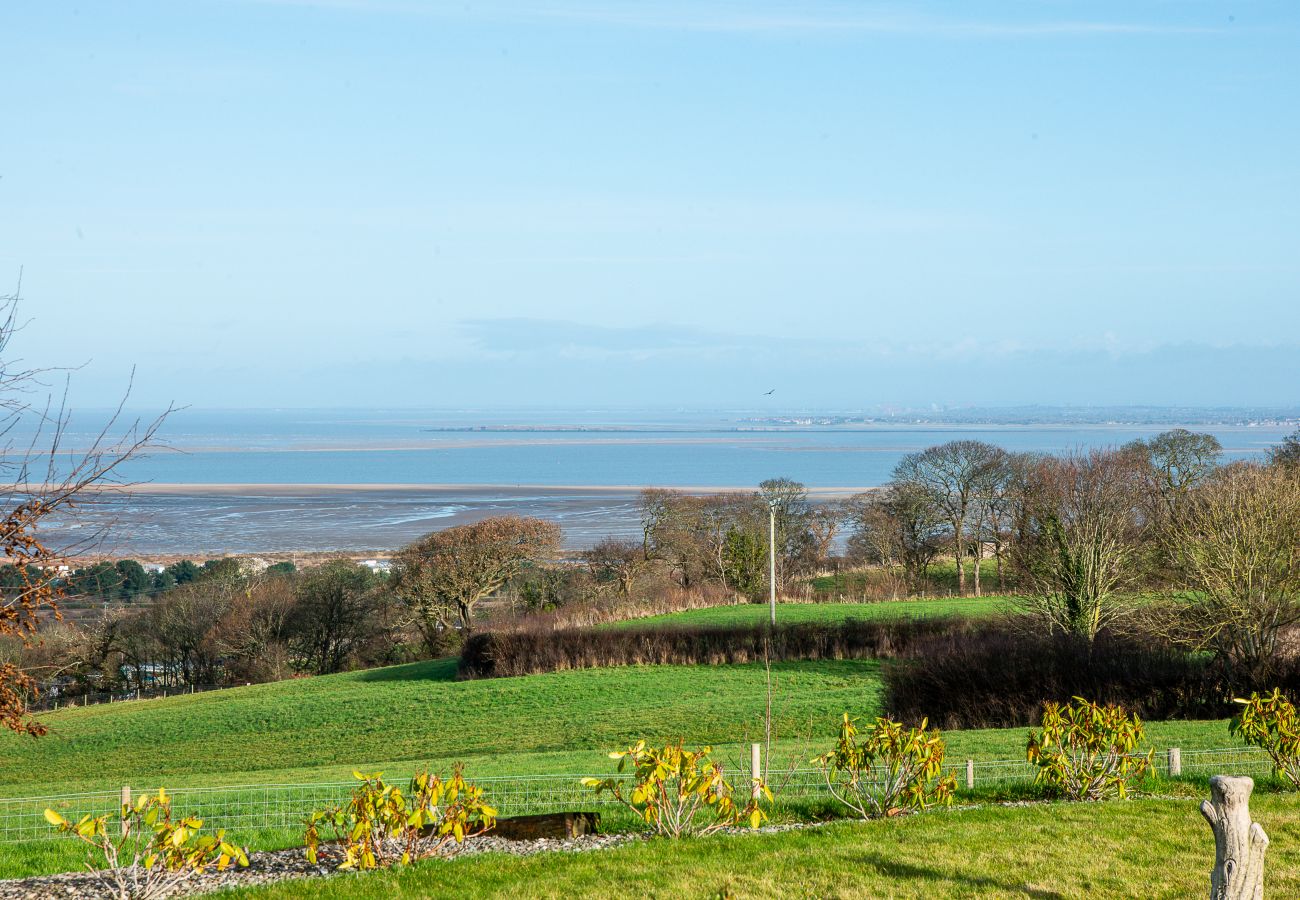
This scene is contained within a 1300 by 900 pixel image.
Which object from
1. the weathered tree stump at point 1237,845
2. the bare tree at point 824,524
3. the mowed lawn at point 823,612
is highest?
the weathered tree stump at point 1237,845

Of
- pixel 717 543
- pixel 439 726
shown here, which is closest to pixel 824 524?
pixel 717 543

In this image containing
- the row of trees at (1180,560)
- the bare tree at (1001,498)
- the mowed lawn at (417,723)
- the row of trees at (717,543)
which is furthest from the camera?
the bare tree at (1001,498)

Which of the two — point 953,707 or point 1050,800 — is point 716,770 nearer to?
point 1050,800

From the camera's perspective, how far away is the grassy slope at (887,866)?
739cm

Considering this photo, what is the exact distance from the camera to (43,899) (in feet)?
24.2

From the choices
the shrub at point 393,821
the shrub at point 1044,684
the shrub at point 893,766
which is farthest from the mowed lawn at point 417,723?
the shrub at point 393,821

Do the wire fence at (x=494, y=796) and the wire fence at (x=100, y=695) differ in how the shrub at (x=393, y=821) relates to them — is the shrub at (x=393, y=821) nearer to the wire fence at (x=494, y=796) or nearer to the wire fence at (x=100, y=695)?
the wire fence at (x=494, y=796)

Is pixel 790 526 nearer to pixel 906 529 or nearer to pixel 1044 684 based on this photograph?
pixel 906 529

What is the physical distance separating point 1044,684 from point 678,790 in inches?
560

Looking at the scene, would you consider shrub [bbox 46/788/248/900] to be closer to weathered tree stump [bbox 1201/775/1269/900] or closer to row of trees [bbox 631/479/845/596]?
weathered tree stump [bbox 1201/775/1269/900]

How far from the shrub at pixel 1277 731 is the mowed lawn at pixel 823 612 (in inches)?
789

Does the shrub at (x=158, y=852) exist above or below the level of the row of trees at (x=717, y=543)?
above

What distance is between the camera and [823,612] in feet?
117

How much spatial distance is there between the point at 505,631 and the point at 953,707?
50.8ft
